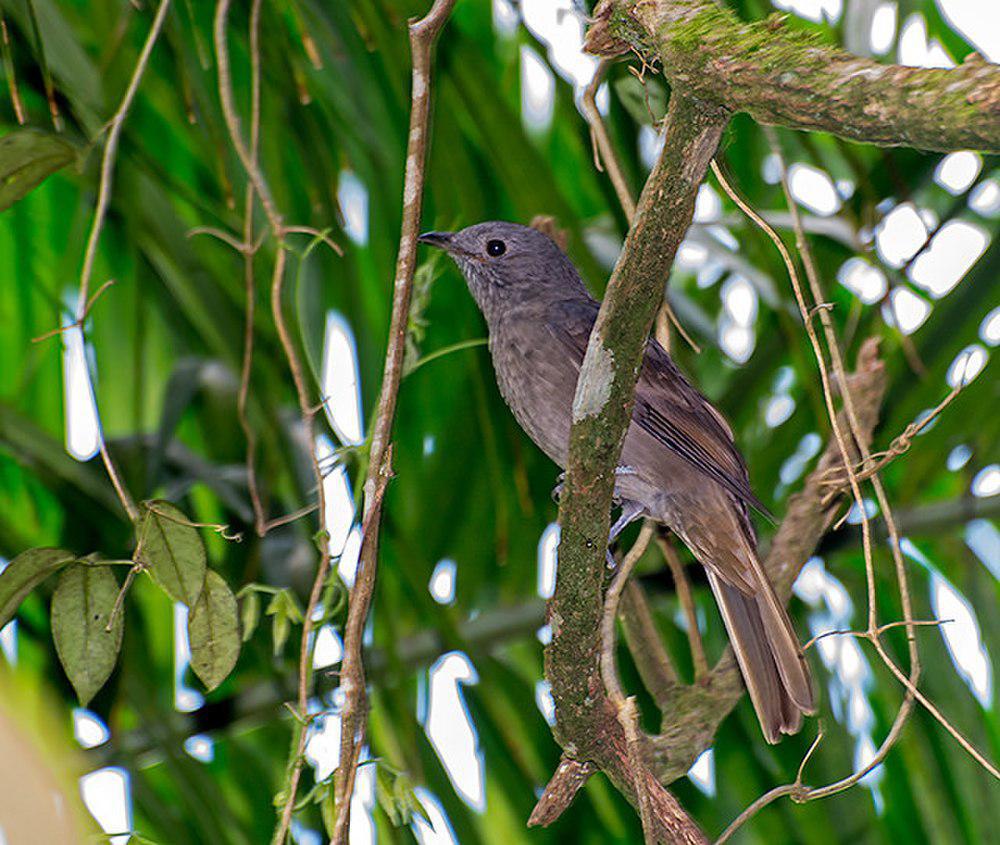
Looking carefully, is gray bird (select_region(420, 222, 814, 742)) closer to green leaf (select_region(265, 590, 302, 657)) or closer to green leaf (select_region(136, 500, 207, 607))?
green leaf (select_region(265, 590, 302, 657))

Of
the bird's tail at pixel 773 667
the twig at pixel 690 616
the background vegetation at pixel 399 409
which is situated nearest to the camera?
the background vegetation at pixel 399 409

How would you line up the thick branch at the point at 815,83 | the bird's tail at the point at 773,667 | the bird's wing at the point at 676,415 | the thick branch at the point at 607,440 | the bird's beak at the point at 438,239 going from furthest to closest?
the bird's beak at the point at 438,239 → the bird's wing at the point at 676,415 → the bird's tail at the point at 773,667 → the thick branch at the point at 607,440 → the thick branch at the point at 815,83

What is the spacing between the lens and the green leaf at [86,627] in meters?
2.15

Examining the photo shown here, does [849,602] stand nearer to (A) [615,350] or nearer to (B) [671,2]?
(A) [615,350]

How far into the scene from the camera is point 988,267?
3.23m

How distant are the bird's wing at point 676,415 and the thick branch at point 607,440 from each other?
81 cm

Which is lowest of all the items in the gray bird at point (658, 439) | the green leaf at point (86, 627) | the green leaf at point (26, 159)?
the gray bird at point (658, 439)

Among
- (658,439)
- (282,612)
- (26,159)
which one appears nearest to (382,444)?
(282,612)

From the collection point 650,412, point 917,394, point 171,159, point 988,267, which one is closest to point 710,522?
point 650,412

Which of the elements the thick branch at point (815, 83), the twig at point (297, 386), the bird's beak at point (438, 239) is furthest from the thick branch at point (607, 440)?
the bird's beak at point (438, 239)

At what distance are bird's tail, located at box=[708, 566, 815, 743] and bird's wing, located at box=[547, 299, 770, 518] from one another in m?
0.30

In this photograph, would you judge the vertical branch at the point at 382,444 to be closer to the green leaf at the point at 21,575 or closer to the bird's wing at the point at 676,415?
the green leaf at the point at 21,575

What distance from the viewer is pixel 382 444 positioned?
93.9 inches

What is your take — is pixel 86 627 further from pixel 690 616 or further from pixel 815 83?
pixel 690 616
